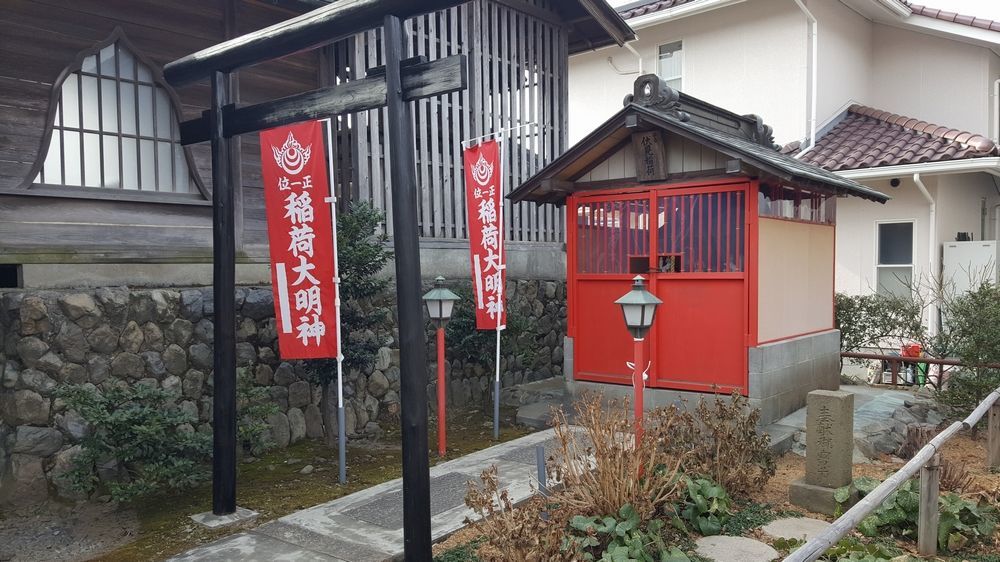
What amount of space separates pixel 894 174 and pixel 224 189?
11.5 m

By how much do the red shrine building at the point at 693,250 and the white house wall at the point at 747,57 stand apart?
17.7 feet

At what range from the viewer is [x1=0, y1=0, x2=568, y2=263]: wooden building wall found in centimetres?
676

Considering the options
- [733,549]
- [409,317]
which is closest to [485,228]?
[409,317]

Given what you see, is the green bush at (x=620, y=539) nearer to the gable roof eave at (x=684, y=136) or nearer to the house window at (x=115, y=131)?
the gable roof eave at (x=684, y=136)

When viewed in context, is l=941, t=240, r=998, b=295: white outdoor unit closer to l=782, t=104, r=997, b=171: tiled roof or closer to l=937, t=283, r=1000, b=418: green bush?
l=782, t=104, r=997, b=171: tiled roof

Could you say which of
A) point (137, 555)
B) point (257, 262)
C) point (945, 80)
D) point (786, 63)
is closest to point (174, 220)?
point (257, 262)

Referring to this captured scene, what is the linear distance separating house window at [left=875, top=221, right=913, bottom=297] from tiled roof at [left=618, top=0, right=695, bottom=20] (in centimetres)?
669

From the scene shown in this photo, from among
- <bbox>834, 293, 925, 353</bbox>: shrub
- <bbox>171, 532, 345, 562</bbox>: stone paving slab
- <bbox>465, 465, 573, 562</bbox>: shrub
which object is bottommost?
<bbox>171, 532, 345, 562</bbox>: stone paving slab

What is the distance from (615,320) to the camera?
30.7ft

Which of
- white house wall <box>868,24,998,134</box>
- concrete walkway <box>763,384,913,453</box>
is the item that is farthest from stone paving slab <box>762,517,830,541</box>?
white house wall <box>868,24,998,134</box>

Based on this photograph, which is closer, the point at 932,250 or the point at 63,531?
the point at 63,531

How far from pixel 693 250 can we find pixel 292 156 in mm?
5032

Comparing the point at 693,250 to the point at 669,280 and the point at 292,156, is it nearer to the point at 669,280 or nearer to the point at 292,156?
the point at 669,280

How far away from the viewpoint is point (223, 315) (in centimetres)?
618
